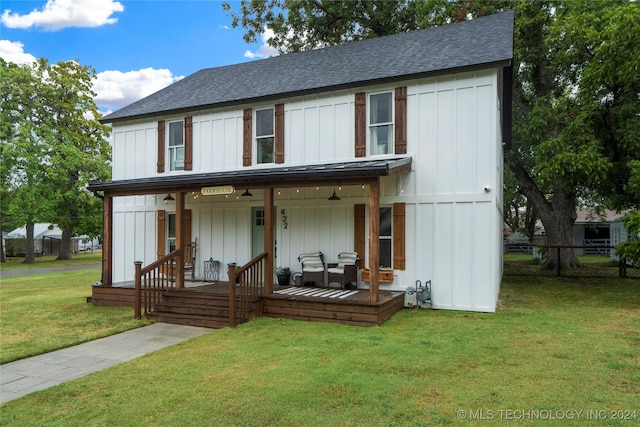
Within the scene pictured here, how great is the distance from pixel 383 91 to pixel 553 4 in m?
10.1

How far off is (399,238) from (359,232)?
39.6 inches

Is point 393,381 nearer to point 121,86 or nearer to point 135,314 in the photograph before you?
point 135,314

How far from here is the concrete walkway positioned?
5008mm

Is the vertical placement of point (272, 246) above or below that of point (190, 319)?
above

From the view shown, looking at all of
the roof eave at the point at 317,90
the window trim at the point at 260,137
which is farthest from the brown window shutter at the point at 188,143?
the window trim at the point at 260,137

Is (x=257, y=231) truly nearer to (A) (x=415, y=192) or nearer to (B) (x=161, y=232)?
(B) (x=161, y=232)

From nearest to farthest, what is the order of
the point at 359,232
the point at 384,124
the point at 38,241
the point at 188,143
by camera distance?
1. the point at 384,124
2. the point at 359,232
3. the point at 188,143
4. the point at 38,241

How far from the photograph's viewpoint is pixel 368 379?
4.79 m

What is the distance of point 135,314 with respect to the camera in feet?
29.2

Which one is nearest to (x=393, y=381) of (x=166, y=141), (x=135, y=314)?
(x=135, y=314)

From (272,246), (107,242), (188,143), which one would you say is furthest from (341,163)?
(107,242)

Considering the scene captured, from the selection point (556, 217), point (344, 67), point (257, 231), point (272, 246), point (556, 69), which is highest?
point (556, 69)

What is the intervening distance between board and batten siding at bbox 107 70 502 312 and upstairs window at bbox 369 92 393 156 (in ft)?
0.82

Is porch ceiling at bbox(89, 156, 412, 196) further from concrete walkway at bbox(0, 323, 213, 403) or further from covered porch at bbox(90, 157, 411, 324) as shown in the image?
concrete walkway at bbox(0, 323, 213, 403)
